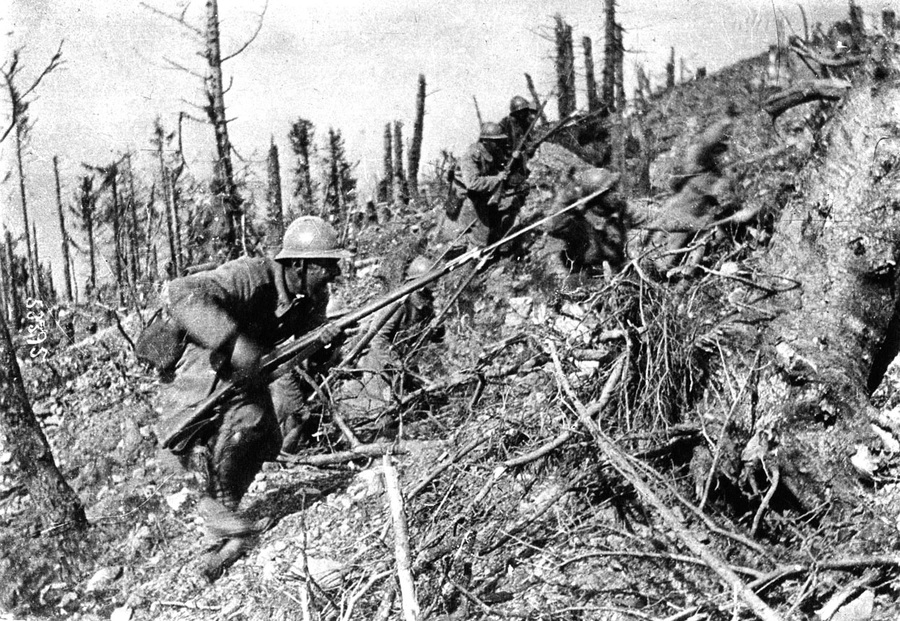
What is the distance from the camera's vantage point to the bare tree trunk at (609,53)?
832 inches

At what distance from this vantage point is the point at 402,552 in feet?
9.89

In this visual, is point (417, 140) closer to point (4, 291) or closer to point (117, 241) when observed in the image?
point (117, 241)

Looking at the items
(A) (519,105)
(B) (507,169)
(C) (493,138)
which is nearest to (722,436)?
(B) (507,169)

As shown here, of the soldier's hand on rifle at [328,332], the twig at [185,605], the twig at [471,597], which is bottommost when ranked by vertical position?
the twig at [185,605]

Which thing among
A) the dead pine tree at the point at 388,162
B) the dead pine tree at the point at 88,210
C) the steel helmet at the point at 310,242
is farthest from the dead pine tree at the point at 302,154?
the steel helmet at the point at 310,242

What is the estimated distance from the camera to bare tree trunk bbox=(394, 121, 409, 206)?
68.7 feet

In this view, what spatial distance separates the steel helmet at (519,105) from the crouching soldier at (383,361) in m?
1.65

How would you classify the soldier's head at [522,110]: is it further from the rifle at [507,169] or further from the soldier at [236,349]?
the soldier at [236,349]

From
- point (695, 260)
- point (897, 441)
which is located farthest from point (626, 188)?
point (897, 441)

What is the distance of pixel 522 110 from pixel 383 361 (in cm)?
287

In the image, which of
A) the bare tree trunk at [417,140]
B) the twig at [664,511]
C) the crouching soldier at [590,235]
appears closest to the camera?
the twig at [664,511]

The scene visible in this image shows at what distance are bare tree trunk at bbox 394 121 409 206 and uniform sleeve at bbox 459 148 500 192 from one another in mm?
11366

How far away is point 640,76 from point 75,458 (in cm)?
1413

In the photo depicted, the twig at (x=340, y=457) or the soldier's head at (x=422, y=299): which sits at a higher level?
the soldier's head at (x=422, y=299)
